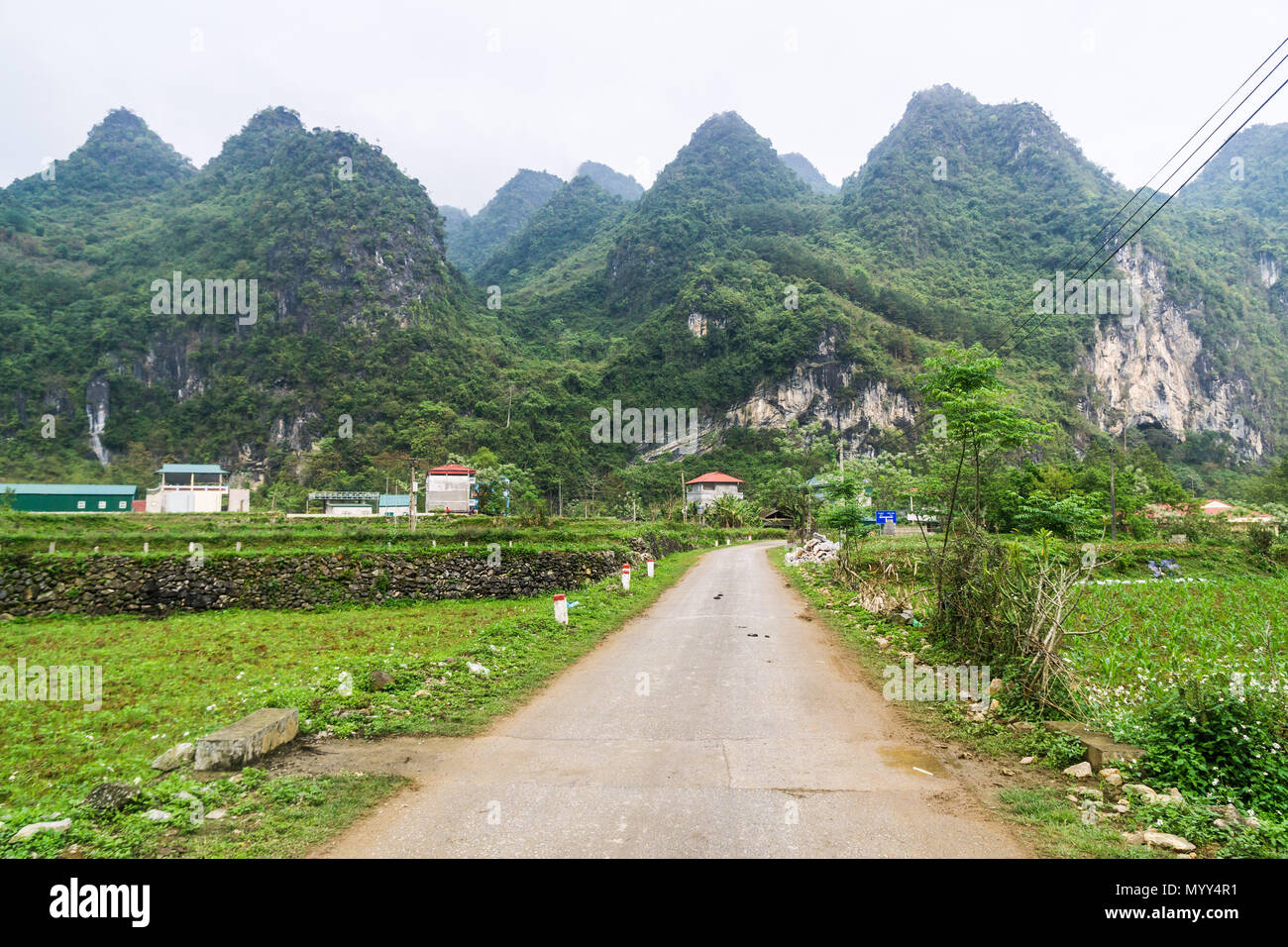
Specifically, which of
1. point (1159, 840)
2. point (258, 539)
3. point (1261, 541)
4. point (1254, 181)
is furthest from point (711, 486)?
point (1254, 181)

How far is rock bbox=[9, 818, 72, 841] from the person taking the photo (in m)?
3.46

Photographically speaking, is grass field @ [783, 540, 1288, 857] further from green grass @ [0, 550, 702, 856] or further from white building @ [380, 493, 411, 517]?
white building @ [380, 493, 411, 517]

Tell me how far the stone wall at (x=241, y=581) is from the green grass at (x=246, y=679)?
1147 millimetres

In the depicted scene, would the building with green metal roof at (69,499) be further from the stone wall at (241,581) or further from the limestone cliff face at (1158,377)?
the limestone cliff face at (1158,377)

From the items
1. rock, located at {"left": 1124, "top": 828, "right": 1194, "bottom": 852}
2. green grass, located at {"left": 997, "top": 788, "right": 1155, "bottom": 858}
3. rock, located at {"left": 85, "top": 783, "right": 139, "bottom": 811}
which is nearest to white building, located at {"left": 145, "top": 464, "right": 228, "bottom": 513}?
rock, located at {"left": 85, "top": 783, "right": 139, "bottom": 811}

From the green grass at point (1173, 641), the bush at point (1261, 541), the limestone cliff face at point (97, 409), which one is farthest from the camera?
Answer: the limestone cliff face at point (97, 409)

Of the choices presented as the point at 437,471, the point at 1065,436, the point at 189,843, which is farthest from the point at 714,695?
the point at 1065,436

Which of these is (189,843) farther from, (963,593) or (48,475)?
(48,475)

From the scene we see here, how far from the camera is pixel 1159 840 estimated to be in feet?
11.3

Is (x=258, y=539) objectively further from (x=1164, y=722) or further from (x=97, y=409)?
(x=97, y=409)

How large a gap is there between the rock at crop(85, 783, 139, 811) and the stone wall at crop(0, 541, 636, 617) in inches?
538

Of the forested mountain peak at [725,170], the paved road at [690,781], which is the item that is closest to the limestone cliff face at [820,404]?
the forested mountain peak at [725,170]

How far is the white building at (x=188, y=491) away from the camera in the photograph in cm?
6044

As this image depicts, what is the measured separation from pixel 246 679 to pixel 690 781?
23.7 ft
